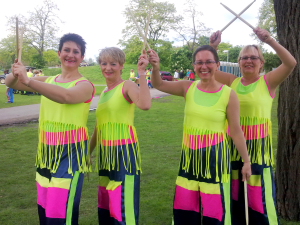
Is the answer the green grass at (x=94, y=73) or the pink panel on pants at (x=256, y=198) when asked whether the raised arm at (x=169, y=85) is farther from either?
the green grass at (x=94, y=73)

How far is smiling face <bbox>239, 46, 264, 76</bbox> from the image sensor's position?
124 inches

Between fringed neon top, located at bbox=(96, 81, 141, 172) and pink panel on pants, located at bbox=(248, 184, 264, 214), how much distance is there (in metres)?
1.06

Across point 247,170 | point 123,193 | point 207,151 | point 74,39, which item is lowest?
point 123,193

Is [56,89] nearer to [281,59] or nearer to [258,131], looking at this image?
[258,131]

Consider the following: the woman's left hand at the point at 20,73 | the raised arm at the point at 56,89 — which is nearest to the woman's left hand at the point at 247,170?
the raised arm at the point at 56,89

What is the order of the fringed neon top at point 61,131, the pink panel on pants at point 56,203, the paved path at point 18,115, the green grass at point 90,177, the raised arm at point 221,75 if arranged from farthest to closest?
the paved path at point 18,115, the green grass at point 90,177, the raised arm at point 221,75, the fringed neon top at point 61,131, the pink panel on pants at point 56,203

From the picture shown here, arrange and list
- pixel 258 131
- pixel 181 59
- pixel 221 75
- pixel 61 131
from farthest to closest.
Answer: pixel 181 59
pixel 221 75
pixel 258 131
pixel 61 131

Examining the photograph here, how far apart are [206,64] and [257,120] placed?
0.73 m

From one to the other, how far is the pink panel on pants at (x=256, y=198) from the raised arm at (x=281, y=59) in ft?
3.00

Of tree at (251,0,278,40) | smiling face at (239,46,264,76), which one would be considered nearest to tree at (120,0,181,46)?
smiling face at (239,46,264,76)

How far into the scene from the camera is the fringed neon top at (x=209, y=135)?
2814 millimetres

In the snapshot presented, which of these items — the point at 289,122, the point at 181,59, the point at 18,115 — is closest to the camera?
the point at 289,122

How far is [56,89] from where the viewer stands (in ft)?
8.37

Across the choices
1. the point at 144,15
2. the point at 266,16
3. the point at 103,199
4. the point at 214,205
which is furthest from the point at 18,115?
the point at 266,16
